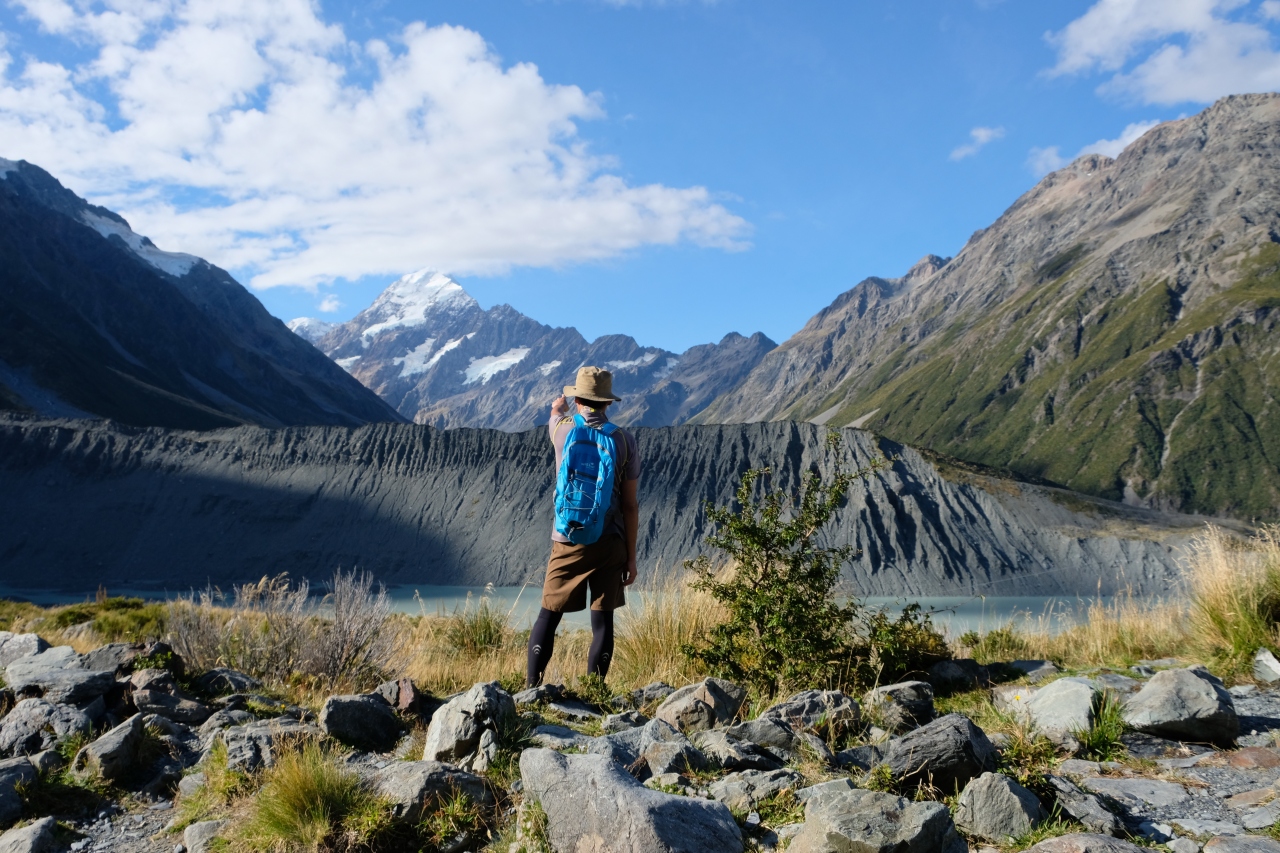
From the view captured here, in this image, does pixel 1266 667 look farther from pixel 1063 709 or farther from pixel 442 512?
pixel 442 512

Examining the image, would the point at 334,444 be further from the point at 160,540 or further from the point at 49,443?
the point at 49,443

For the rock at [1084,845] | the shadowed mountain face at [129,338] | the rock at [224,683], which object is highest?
the shadowed mountain face at [129,338]

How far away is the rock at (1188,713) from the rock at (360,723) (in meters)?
3.79

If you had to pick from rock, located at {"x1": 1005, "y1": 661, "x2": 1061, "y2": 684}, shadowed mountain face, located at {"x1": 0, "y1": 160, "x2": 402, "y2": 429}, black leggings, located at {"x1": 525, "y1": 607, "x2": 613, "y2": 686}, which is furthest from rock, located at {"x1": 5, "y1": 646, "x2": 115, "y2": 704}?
shadowed mountain face, located at {"x1": 0, "y1": 160, "x2": 402, "y2": 429}

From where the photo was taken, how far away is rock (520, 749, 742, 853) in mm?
2688

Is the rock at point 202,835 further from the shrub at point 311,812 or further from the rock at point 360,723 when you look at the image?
the rock at point 360,723

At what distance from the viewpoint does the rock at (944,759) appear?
11.0 ft

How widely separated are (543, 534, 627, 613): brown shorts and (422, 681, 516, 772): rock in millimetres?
1342

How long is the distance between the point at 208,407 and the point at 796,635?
397 feet

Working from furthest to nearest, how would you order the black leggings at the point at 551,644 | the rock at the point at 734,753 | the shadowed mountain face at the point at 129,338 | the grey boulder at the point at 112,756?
the shadowed mountain face at the point at 129,338 < the black leggings at the point at 551,644 < the grey boulder at the point at 112,756 < the rock at the point at 734,753

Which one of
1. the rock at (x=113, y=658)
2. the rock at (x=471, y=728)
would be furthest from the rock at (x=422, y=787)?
the rock at (x=113, y=658)

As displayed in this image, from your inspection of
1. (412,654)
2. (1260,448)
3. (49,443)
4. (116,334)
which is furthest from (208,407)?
(1260,448)

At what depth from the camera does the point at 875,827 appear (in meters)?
2.65

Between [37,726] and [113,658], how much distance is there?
1342 millimetres
